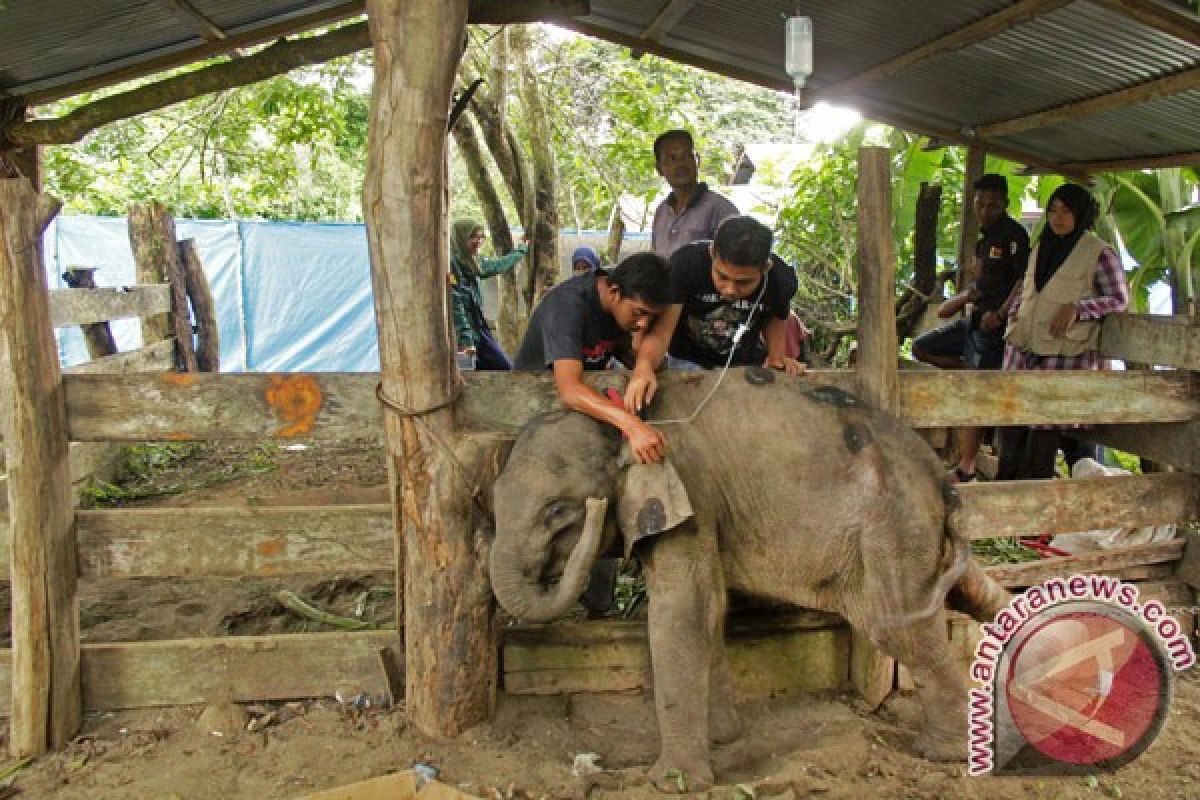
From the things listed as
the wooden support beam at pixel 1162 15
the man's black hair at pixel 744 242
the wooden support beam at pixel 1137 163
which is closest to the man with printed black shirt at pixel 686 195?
the man's black hair at pixel 744 242

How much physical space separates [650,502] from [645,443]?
0.24 m

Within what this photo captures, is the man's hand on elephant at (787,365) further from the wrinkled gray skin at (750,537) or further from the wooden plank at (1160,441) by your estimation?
the wooden plank at (1160,441)

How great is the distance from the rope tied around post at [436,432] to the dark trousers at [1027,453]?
138 inches

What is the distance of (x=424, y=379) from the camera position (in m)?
3.80

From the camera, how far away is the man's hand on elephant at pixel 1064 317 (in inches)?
210

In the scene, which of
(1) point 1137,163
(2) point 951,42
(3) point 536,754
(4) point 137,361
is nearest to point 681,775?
(3) point 536,754

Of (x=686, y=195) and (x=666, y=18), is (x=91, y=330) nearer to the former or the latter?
(x=686, y=195)

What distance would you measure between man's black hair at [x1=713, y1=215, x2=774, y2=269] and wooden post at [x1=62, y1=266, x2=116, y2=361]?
5920 millimetres

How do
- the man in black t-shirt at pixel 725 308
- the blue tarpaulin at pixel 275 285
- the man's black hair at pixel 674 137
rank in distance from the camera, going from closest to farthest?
the man in black t-shirt at pixel 725 308, the man's black hair at pixel 674 137, the blue tarpaulin at pixel 275 285

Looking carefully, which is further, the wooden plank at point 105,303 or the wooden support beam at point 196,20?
the wooden plank at point 105,303

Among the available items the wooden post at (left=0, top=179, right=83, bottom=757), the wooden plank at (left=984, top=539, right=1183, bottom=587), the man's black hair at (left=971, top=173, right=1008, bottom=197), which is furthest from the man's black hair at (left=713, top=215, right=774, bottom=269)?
the man's black hair at (left=971, top=173, right=1008, bottom=197)

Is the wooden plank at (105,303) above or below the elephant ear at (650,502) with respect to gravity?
above

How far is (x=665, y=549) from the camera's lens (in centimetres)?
377

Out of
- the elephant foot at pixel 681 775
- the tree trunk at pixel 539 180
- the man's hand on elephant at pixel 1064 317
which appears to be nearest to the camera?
the elephant foot at pixel 681 775
